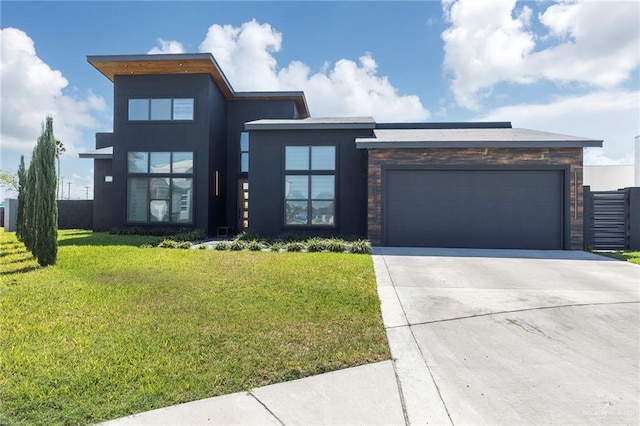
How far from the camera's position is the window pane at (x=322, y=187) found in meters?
13.0

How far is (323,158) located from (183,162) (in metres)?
6.02

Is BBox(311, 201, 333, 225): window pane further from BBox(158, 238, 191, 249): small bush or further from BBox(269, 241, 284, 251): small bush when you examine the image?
BBox(158, 238, 191, 249): small bush

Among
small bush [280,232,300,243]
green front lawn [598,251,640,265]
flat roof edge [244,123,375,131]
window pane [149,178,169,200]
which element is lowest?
green front lawn [598,251,640,265]

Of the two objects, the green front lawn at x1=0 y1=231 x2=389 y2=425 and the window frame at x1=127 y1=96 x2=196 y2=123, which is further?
the window frame at x1=127 y1=96 x2=196 y2=123

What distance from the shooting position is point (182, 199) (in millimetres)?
14555

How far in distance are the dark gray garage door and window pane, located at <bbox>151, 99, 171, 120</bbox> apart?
31.7 ft

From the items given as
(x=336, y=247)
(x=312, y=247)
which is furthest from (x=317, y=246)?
(x=336, y=247)

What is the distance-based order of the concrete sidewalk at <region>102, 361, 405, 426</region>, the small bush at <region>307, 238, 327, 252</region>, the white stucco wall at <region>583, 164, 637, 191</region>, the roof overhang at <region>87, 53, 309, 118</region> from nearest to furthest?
the concrete sidewalk at <region>102, 361, 405, 426</region>, the small bush at <region>307, 238, 327, 252</region>, the roof overhang at <region>87, 53, 309, 118</region>, the white stucco wall at <region>583, 164, 637, 191</region>

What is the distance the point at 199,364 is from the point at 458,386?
7.49ft

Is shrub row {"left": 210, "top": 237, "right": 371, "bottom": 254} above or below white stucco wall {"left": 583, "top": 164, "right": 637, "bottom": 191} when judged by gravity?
below

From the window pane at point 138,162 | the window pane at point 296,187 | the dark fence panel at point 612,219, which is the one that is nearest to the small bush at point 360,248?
the window pane at point 296,187

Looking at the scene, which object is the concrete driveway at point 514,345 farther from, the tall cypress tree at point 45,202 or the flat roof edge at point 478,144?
the tall cypress tree at point 45,202

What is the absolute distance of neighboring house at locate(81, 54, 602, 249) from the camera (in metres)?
11.4

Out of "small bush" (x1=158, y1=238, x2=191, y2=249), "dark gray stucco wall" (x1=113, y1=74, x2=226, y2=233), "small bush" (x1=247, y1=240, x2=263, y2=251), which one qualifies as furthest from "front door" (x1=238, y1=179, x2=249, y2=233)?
"small bush" (x1=247, y1=240, x2=263, y2=251)
